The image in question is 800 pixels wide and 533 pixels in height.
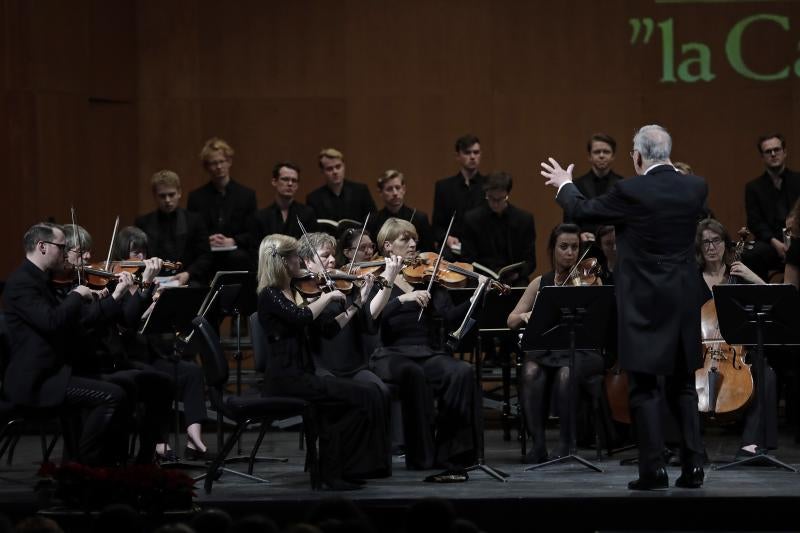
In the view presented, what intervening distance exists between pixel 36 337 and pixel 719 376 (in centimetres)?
294

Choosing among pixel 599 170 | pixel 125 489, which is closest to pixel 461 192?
pixel 599 170

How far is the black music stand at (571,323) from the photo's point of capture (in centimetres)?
557

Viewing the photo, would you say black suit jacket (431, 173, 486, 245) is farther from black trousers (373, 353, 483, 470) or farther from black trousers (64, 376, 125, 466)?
black trousers (64, 376, 125, 466)

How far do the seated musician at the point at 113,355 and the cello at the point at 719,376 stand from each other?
7.80 feet

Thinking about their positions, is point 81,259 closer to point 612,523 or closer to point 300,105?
point 612,523

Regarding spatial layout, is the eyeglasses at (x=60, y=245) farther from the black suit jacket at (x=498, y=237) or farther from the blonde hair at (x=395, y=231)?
the black suit jacket at (x=498, y=237)

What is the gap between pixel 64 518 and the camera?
14.5ft

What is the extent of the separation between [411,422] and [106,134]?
4131mm

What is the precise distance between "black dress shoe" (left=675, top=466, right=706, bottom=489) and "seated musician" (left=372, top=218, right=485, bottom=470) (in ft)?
3.58

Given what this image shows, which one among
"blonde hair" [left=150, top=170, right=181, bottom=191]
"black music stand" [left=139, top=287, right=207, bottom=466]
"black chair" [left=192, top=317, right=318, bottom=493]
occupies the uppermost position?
"blonde hair" [left=150, top=170, right=181, bottom=191]

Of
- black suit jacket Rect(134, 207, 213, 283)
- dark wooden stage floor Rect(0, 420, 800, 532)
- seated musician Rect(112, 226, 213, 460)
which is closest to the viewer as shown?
dark wooden stage floor Rect(0, 420, 800, 532)

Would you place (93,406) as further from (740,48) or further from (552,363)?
(740,48)

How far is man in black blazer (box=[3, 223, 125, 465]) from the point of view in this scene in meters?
5.38

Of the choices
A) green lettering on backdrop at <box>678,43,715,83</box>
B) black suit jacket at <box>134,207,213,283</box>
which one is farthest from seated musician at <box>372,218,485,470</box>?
green lettering on backdrop at <box>678,43,715,83</box>
